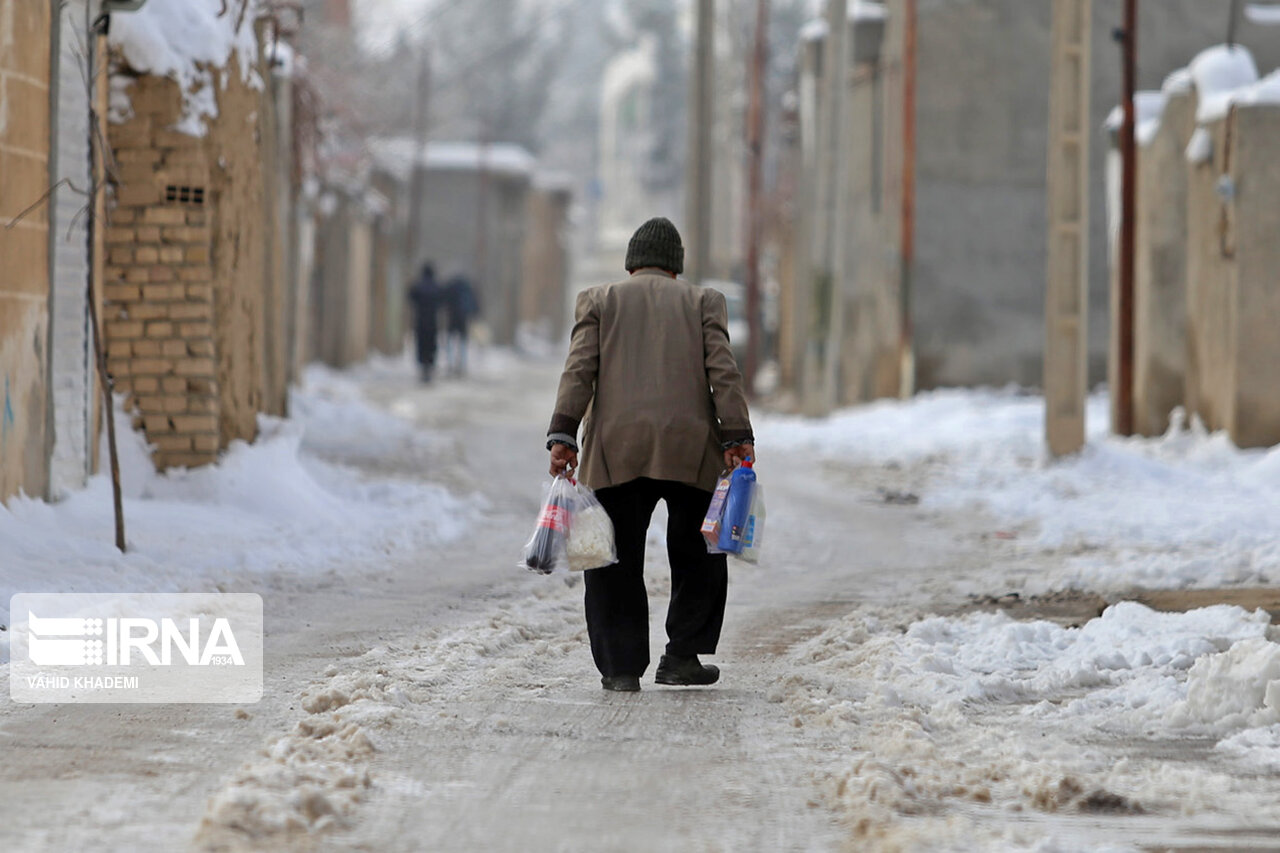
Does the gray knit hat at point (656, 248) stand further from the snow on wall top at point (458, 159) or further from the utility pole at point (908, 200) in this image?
the snow on wall top at point (458, 159)

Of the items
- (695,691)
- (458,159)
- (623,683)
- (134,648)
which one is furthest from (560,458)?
(458,159)

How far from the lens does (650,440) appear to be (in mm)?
6559

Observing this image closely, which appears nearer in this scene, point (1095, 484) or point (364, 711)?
point (364, 711)

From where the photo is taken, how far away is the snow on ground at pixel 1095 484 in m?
9.74

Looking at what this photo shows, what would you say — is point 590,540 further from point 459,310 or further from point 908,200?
point 459,310

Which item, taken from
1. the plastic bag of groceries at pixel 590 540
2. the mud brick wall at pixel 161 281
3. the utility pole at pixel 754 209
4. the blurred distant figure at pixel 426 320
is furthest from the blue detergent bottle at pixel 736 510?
the blurred distant figure at pixel 426 320

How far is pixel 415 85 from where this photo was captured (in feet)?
189

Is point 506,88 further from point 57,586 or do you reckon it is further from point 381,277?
point 57,586

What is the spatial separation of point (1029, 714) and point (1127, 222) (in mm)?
11040

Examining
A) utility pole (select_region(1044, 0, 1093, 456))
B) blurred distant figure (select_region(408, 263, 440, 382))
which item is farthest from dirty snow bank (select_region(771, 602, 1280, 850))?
blurred distant figure (select_region(408, 263, 440, 382))

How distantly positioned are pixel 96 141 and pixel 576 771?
6066 millimetres

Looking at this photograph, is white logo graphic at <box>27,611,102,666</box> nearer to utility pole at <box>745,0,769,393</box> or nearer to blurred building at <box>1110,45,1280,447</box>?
blurred building at <box>1110,45,1280,447</box>

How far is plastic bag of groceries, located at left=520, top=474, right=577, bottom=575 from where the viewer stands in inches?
252

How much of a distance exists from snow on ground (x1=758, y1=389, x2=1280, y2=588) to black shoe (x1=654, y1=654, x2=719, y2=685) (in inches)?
123
